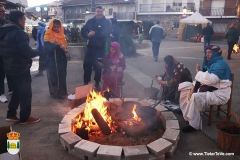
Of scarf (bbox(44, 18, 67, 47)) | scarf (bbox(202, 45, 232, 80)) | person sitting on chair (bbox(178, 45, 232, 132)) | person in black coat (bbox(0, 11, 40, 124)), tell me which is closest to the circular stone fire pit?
person sitting on chair (bbox(178, 45, 232, 132))

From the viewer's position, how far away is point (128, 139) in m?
3.61

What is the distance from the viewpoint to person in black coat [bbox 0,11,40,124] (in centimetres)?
385

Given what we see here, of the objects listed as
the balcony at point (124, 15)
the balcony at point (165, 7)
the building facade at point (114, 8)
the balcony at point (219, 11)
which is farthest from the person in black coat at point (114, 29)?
the balcony at point (124, 15)

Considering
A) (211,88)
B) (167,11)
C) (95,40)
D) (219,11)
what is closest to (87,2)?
(167,11)

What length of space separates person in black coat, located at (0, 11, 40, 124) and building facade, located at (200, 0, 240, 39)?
3033 centimetres

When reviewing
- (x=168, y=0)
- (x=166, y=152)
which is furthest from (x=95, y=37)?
(x=168, y=0)

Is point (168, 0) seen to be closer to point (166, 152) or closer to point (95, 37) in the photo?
point (95, 37)

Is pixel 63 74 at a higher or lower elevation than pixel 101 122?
higher

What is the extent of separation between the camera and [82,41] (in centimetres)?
1183

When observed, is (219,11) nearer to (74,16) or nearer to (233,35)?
(233,35)

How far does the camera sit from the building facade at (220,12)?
1199 inches

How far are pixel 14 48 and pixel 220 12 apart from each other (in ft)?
111

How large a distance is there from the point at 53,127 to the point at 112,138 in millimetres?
1342

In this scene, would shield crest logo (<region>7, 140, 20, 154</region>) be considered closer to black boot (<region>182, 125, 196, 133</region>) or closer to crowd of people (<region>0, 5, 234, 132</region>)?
crowd of people (<region>0, 5, 234, 132</region>)
